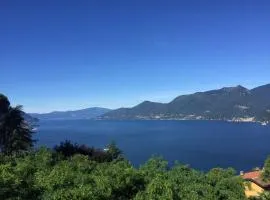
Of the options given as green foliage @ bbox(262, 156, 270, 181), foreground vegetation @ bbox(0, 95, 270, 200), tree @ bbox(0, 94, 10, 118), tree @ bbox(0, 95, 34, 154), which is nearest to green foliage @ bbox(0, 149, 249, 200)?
foreground vegetation @ bbox(0, 95, 270, 200)

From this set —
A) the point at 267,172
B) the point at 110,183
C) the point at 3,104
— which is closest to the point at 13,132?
the point at 3,104

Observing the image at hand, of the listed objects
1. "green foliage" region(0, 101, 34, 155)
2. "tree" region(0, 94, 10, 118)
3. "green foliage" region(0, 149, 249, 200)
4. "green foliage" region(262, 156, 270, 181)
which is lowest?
"green foliage" region(262, 156, 270, 181)

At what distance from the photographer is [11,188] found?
18234 millimetres

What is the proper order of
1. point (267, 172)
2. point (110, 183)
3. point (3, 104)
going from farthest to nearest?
1. point (3, 104)
2. point (267, 172)
3. point (110, 183)

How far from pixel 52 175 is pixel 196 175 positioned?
38.7ft

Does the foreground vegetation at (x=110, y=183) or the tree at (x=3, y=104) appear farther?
the tree at (x=3, y=104)

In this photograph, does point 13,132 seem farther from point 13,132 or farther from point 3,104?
point 3,104

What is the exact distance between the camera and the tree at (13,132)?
50.3 m

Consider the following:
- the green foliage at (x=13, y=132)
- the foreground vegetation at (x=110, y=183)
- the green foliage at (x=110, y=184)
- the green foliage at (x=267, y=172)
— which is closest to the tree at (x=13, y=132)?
the green foliage at (x=13, y=132)

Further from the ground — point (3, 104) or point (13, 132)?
point (3, 104)

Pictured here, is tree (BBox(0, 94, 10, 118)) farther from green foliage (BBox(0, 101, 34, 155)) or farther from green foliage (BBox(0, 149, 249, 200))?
green foliage (BBox(0, 149, 249, 200))

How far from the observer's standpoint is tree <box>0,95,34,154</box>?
5028cm

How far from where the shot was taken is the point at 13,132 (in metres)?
50.4

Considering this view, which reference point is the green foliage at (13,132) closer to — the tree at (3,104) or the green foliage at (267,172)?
the tree at (3,104)
